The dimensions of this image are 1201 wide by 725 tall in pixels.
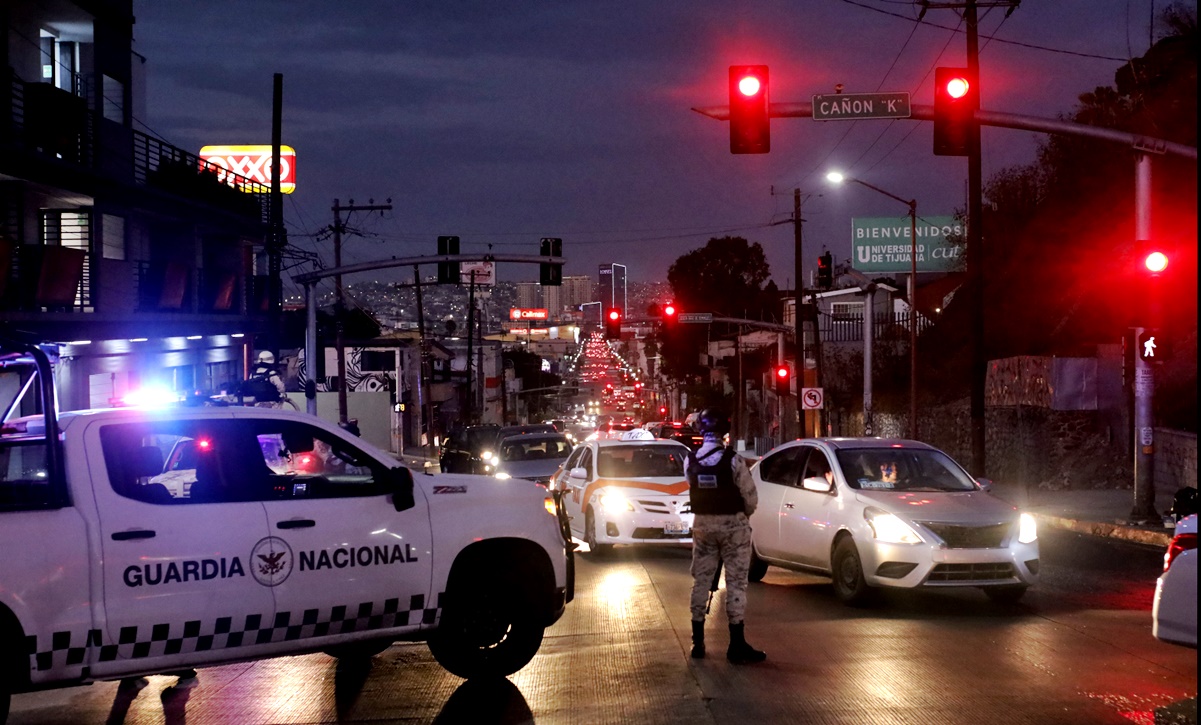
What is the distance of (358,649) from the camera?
31.0 feet

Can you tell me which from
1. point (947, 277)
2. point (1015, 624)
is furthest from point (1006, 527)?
point (947, 277)

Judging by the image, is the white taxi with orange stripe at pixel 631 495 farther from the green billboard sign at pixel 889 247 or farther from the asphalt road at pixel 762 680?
the green billboard sign at pixel 889 247

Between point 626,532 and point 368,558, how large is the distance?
8.87 meters

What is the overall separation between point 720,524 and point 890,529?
2.96 meters

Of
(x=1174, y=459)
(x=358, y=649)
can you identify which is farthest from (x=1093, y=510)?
(x=358, y=649)

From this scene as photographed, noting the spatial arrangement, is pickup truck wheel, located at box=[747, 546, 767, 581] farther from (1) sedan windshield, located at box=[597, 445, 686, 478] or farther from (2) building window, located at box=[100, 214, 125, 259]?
(2) building window, located at box=[100, 214, 125, 259]

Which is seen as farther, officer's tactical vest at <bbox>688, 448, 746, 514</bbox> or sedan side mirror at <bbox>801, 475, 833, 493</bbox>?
sedan side mirror at <bbox>801, 475, 833, 493</bbox>

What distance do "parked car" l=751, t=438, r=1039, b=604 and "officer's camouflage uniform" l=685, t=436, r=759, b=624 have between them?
8.91 ft

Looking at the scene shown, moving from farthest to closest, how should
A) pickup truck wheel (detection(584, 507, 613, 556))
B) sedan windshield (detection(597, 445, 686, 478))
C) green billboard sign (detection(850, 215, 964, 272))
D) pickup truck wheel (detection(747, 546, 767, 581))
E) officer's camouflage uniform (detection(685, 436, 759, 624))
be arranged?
green billboard sign (detection(850, 215, 964, 272)) → sedan windshield (detection(597, 445, 686, 478)) → pickup truck wheel (detection(584, 507, 613, 556)) → pickup truck wheel (detection(747, 546, 767, 581)) → officer's camouflage uniform (detection(685, 436, 759, 624))

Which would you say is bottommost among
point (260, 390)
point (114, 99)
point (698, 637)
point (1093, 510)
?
point (1093, 510)

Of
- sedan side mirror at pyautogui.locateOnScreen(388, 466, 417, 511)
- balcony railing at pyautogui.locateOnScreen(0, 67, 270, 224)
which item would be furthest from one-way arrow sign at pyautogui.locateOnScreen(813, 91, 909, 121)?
balcony railing at pyautogui.locateOnScreen(0, 67, 270, 224)

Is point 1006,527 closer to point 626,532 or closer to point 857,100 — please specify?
point 626,532

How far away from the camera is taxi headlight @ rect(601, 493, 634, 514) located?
1709 cm

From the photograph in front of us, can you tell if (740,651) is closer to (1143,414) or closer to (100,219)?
(1143,414)
